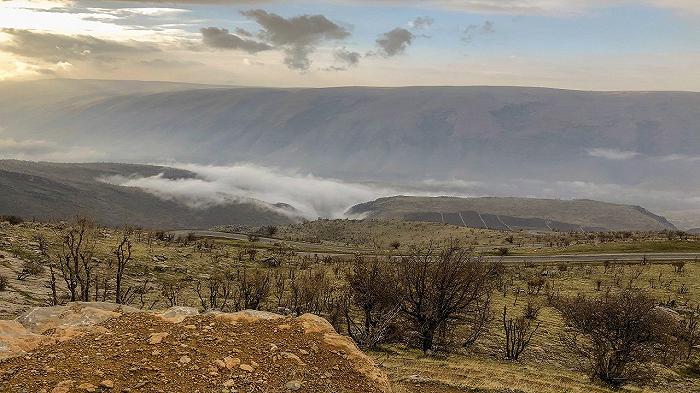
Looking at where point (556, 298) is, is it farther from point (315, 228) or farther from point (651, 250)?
point (315, 228)

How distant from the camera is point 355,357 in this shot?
1124 cm

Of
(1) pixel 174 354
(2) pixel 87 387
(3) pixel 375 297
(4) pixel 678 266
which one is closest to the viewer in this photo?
(2) pixel 87 387

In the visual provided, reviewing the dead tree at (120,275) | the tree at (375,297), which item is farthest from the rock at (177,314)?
the tree at (375,297)

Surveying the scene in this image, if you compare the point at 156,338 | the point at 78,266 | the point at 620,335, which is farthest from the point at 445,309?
the point at 78,266

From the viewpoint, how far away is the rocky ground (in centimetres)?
891

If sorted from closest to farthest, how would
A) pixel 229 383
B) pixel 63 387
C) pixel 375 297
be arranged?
pixel 63 387 → pixel 229 383 → pixel 375 297

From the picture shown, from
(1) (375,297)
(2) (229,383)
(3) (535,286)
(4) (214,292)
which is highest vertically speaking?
(2) (229,383)

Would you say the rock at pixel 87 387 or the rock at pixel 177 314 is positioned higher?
the rock at pixel 177 314

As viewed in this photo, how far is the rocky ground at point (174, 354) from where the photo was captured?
29.2ft

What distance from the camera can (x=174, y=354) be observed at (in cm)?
1000

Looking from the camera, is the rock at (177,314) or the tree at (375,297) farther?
the tree at (375,297)

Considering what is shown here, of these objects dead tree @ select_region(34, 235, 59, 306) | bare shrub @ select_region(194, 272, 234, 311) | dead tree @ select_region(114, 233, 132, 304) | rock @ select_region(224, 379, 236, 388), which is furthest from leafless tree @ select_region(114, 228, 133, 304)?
rock @ select_region(224, 379, 236, 388)

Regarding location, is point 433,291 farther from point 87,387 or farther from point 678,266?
point 678,266

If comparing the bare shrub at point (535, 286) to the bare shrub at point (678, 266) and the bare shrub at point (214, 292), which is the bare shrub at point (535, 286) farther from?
the bare shrub at point (214, 292)
